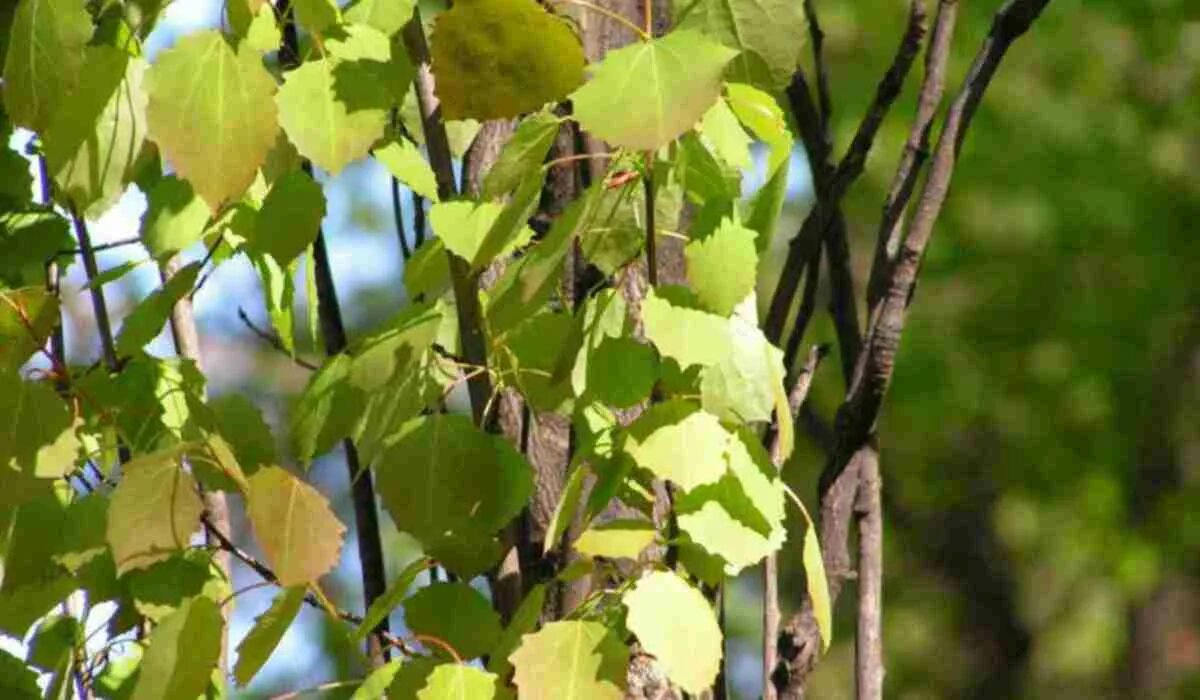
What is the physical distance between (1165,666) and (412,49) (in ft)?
30.0

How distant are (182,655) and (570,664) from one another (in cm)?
22

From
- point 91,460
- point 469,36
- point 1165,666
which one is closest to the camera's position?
point 469,36

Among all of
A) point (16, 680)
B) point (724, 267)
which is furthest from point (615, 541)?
point (16, 680)

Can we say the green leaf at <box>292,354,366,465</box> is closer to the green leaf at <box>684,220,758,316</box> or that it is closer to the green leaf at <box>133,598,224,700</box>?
the green leaf at <box>133,598,224,700</box>

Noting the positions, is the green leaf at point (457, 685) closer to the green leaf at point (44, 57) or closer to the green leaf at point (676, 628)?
the green leaf at point (676, 628)

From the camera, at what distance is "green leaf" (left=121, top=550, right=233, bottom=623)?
1258mm

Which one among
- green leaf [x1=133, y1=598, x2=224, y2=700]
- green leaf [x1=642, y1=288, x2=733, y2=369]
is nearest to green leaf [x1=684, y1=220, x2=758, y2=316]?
green leaf [x1=642, y1=288, x2=733, y2=369]

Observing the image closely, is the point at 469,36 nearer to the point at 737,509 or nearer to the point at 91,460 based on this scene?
the point at 737,509

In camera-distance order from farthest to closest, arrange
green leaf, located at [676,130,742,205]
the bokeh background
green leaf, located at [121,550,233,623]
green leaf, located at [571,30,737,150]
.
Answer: the bokeh background, green leaf, located at [121,550,233,623], green leaf, located at [676,130,742,205], green leaf, located at [571,30,737,150]

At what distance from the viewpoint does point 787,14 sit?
1.21 m

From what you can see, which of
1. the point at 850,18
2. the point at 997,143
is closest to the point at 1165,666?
the point at 997,143

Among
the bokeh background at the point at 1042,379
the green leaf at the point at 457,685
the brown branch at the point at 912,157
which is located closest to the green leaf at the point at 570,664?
the green leaf at the point at 457,685

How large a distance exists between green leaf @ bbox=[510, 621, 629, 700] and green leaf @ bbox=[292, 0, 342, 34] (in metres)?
0.37

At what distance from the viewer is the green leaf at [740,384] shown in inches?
43.7
